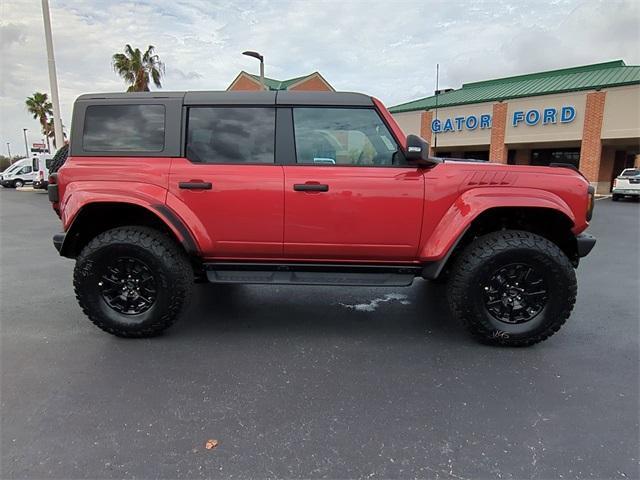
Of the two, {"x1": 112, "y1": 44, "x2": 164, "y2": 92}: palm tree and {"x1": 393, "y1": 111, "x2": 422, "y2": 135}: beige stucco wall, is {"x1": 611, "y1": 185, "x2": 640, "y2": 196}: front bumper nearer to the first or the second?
{"x1": 393, "y1": 111, "x2": 422, "y2": 135}: beige stucco wall

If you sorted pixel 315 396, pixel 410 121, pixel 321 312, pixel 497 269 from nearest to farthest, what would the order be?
pixel 315 396, pixel 497 269, pixel 321 312, pixel 410 121

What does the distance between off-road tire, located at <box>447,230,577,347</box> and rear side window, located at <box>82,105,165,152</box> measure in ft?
9.12

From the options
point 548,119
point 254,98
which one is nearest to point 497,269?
point 254,98

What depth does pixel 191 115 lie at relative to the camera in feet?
11.1

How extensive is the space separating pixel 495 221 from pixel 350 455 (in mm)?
2358

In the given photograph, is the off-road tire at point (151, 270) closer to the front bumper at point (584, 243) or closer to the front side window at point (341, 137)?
the front side window at point (341, 137)

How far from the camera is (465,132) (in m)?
25.7

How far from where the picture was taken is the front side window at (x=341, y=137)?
3.34 metres

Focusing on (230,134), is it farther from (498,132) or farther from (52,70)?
(498,132)

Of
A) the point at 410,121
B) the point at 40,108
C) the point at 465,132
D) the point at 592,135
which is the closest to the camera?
the point at 592,135

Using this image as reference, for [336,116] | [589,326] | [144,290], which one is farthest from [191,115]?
[589,326]

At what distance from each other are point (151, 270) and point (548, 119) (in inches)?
958

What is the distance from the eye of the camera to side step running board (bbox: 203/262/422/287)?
3371 mm

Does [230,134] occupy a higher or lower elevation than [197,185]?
higher
